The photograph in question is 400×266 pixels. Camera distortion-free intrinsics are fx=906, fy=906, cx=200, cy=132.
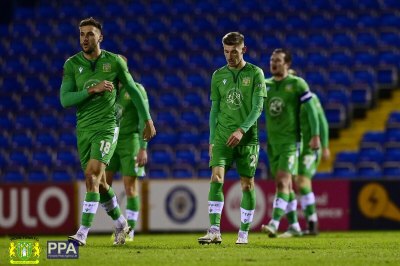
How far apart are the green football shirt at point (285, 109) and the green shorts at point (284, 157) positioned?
0.08 metres

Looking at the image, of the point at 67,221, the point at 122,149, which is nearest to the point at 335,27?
the point at 67,221

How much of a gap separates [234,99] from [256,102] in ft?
0.96

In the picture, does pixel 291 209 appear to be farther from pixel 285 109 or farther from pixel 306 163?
pixel 285 109

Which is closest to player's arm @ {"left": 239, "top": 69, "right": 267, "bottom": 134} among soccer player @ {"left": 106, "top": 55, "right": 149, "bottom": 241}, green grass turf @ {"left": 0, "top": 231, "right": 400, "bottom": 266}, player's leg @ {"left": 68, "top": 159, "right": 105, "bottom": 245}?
green grass turf @ {"left": 0, "top": 231, "right": 400, "bottom": 266}

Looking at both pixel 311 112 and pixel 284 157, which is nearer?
pixel 284 157

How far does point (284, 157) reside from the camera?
13.1 meters

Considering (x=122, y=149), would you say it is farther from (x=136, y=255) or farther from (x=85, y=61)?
(x=136, y=255)

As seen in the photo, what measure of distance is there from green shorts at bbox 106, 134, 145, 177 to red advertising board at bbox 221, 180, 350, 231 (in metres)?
5.13

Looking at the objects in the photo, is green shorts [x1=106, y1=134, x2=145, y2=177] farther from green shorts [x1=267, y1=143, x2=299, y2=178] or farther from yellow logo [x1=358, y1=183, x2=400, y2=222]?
yellow logo [x1=358, y1=183, x2=400, y2=222]

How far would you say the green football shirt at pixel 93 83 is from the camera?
1002 cm

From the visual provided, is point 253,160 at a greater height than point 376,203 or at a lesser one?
greater

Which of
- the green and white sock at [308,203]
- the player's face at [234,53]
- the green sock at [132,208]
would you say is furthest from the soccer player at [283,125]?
the player's face at [234,53]

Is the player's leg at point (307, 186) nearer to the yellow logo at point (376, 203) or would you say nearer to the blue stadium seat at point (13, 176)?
the yellow logo at point (376, 203)

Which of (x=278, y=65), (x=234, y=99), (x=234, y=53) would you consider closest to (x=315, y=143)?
(x=278, y=65)
